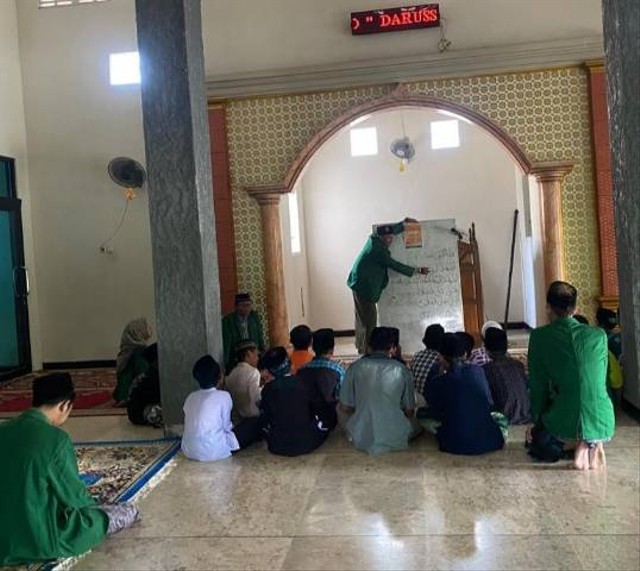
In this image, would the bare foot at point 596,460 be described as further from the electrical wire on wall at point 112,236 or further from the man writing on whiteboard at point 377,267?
the electrical wire on wall at point 112,236

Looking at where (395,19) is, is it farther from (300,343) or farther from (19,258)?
(19,258)

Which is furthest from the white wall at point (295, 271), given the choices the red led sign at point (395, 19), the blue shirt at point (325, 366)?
the blue shirt at point (325, 366)

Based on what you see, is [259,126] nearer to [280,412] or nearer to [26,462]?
[280,412]

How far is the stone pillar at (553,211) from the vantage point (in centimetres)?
710

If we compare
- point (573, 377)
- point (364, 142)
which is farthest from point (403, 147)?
point (573, 377)

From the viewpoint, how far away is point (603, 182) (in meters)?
7.03

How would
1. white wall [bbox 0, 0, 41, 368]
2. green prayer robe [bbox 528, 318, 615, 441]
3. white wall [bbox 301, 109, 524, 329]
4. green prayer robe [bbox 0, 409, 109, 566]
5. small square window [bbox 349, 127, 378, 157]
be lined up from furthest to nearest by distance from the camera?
small square window [bbox 349, 127, 378, 157] < white wall [bbox 301, 109, 524, 329] < white wall [bbox 0, 0, 41, 368] < green prayer robe [bbox 528, 318, 615, 441] < green prayer robe [bbox 0, 409, 109, 566]

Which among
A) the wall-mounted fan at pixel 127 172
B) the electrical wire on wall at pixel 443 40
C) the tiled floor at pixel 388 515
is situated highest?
the electrical wire on wall at pixel 443 40

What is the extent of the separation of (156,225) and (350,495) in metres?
2.23

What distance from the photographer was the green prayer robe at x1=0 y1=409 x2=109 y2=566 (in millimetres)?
2611

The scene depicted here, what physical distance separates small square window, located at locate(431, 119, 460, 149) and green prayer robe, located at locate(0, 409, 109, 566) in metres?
8.23

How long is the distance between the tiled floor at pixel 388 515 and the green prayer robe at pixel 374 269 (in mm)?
2993

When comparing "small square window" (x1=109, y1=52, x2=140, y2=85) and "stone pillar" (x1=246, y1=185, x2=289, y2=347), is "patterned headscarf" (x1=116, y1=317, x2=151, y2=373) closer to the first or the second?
"stone pillar" (x1=246, y1=185, x2=289, y2=347)

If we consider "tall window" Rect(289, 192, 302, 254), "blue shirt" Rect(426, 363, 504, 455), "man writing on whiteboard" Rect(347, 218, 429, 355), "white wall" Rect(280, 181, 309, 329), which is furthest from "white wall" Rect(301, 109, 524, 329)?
"blue shirt" Rect(426, 363, 504, 455)
